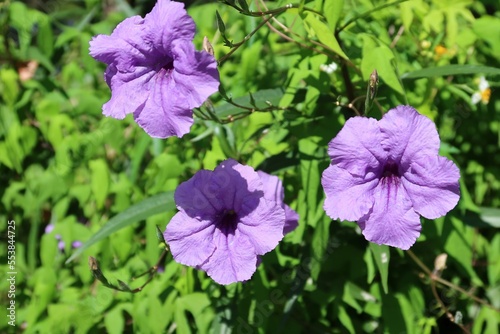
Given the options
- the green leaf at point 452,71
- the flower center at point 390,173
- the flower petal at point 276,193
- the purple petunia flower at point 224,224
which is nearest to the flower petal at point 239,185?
the purple petunia flower at point 224,224

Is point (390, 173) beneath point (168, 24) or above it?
beneath

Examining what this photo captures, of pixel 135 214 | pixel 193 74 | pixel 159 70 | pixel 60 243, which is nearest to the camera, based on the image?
pixel 193 74

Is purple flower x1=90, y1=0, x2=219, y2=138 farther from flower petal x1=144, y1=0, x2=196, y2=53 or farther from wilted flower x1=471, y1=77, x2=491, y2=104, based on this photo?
wilted flower x1=471, y1=77, x2=491, y2=104

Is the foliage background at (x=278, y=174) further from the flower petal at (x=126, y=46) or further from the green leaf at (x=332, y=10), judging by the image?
the flower petal at (x=126, y=46)

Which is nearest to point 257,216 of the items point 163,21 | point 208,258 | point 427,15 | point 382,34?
point 208,258

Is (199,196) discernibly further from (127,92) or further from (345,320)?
(345,320)

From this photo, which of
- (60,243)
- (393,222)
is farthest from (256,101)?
(60,243)

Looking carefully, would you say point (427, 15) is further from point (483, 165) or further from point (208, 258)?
point (208, 258)

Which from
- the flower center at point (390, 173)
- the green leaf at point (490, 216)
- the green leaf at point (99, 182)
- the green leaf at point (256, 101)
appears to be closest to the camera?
the flower center at point (390, 173)
